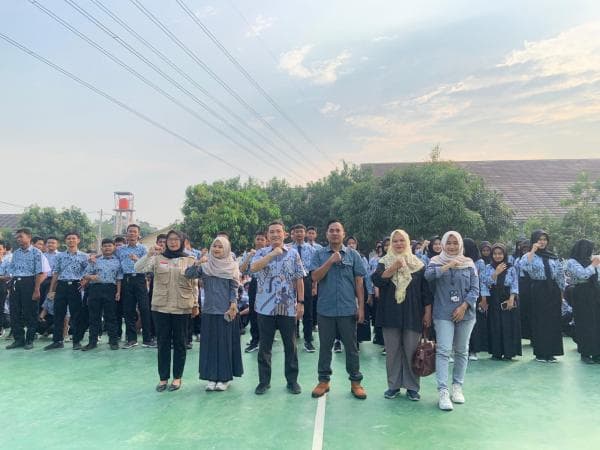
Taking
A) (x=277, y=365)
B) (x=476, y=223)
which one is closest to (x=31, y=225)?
(x=476, y=223)

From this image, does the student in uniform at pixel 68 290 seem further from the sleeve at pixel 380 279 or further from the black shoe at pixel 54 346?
the sleeve at pixel 380 279

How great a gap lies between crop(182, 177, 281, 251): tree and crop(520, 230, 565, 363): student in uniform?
63.3 feet

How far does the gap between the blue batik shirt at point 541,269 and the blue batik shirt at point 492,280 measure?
224mm

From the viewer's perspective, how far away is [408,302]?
4.45 meters

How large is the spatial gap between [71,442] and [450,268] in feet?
11.9

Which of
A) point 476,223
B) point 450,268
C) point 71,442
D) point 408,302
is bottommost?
point 71,442

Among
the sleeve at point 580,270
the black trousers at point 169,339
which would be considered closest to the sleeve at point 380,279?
the black trousers at point 169,339

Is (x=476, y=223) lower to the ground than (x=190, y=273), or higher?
higher

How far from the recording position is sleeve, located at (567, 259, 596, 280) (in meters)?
6.08

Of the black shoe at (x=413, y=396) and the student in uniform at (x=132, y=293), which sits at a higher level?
the student in uniform at (x=132, y=293)

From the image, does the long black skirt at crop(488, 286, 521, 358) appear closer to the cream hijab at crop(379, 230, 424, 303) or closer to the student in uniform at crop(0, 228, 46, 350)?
the cream hijab at crop(379, 230, 424, 303)

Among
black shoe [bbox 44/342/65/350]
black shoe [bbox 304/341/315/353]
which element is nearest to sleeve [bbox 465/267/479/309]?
black shoe [bbox 304/341/315/353]

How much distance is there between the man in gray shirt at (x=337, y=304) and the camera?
452 centimetres

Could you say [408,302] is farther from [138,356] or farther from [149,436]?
[138,356]
